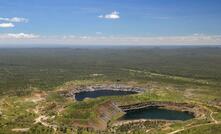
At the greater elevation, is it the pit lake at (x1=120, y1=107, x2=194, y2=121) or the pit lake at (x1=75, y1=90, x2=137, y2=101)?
the pit lake at (x1=75, y1=90, x2=137, y2=101)

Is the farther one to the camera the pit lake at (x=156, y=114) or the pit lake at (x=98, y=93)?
the pit lake at (x=98, y=93)

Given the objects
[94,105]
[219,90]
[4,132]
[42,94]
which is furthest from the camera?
[219,90]

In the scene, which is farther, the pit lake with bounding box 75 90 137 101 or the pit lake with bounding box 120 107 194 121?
the pit lake with bounding box 75 90 137 101

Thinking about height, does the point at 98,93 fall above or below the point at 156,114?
above

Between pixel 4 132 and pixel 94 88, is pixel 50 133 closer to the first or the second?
pixel 4 132

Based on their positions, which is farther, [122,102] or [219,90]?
[219,90]

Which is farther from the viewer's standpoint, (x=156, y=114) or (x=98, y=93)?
(x=98, y=93)

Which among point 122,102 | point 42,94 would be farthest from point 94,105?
point 42,94

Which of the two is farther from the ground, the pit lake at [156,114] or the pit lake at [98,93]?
the pit lake at [98,93]
